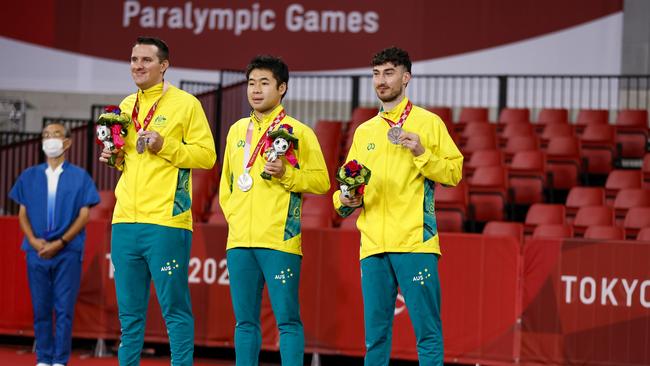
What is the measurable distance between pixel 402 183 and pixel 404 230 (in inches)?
10.4

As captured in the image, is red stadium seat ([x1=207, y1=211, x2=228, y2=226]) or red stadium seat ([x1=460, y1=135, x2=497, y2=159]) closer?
red stadium seat ([x1=207, y1=211, x2=228, y2=226])

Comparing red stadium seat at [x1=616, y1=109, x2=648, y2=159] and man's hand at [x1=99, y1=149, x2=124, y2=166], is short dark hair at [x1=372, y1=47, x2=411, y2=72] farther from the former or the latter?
red stadium seat at [x1=616, y1=109, x2=648, y2=159]

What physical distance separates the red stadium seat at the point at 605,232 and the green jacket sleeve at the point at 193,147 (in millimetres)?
5053

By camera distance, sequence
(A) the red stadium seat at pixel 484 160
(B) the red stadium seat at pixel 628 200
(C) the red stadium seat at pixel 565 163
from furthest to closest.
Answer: (C) the red stadium seat at pixel 565 163 → (A) the red stadium seat at pixel 484 160 → (B) the red stadium seat at pixel 628 200

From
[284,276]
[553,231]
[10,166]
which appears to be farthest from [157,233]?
[10,166]

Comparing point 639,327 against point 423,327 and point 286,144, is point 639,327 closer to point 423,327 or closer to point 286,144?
point 423,327

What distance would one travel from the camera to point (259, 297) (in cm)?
619

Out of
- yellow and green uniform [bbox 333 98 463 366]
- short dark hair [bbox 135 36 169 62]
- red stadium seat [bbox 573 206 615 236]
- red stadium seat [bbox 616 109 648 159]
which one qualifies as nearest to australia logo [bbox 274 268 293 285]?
yellow and green uniform [bbox 333 98 463 366]

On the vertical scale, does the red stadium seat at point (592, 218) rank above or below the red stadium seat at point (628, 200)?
below

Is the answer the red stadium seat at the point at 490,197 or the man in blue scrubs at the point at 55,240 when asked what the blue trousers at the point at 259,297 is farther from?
the red stadium seat at the point at 490,197

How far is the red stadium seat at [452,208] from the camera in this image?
10953 millimetres

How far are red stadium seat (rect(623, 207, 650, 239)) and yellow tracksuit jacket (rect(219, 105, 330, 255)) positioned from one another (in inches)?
210

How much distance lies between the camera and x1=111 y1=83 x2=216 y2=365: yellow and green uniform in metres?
6.08

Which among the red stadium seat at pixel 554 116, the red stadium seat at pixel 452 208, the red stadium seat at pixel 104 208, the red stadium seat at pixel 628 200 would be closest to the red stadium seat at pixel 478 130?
the red stadium seat at pixel 554 116
